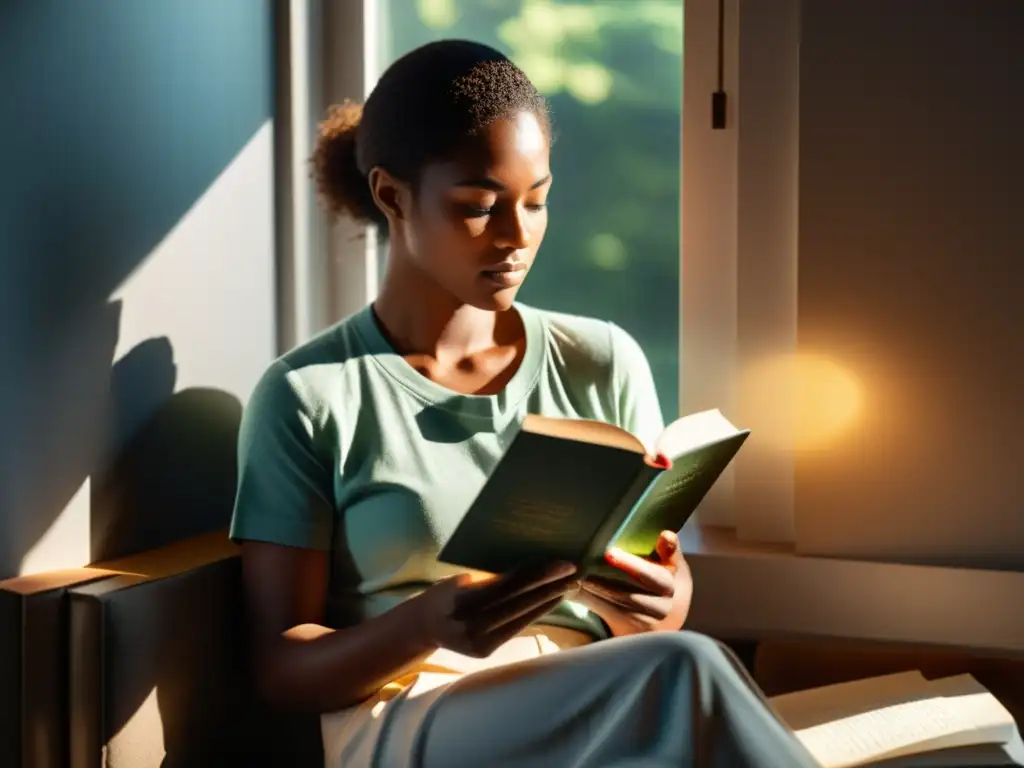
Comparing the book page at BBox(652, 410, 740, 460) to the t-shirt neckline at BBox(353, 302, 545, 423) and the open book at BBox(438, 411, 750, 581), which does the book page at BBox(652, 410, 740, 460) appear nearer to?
the open book at BBox(438, 411, 750, 581)

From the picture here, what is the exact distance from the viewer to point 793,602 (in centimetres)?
166

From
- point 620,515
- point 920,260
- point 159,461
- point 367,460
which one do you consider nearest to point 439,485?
point 367,460

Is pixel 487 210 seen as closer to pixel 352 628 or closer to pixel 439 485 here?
pixel 439 485

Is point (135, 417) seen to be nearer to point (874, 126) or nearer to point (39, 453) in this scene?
point (39, 453)

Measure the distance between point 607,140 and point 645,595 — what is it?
0.88m

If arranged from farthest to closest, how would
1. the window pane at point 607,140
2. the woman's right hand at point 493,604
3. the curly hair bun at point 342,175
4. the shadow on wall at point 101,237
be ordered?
the window pane at point 607,140
the curly hair bun at point 342,175
the shadow on wall at point 101,237
the woman's right hand at point 493,604

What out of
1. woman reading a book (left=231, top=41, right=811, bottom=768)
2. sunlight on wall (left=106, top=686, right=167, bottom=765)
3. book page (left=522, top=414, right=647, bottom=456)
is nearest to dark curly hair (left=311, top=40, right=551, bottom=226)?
woman reading a book (left=231, top=41, right=811, bottom=768)

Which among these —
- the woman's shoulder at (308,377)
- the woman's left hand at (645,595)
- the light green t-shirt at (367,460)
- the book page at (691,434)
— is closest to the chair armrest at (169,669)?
the light green t-shirt at (367,460)

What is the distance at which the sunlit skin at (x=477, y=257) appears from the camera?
1286mm

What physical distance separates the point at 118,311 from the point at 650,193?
2.81 feet

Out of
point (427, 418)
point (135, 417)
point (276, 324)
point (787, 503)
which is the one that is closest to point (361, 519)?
point (427, 418)

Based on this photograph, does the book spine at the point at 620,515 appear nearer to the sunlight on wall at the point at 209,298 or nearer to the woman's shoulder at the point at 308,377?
the woman's shoulder at the point at 308,377

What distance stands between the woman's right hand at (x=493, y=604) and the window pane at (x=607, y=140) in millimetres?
813

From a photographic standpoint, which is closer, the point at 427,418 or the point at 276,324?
the point at 427,418
